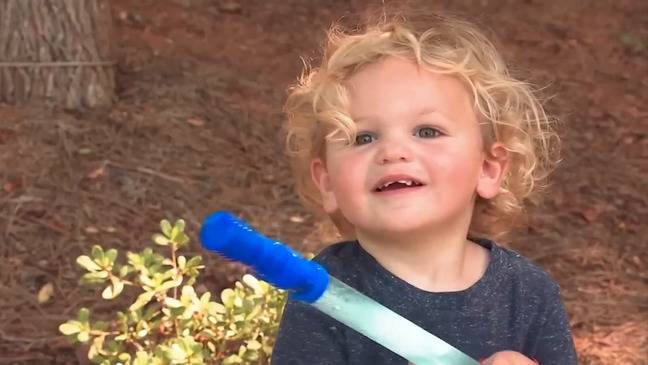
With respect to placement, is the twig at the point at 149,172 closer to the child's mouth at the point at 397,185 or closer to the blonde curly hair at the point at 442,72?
the blonde curly hair at the point at 442,72

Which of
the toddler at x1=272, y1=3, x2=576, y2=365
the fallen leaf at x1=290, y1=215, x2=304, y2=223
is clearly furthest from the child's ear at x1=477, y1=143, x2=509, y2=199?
the fallen leaf at x1=290, y1=215, x2=304, y2=223

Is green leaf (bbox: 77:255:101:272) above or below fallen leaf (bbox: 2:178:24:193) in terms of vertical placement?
above

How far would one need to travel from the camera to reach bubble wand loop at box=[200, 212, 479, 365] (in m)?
1.33

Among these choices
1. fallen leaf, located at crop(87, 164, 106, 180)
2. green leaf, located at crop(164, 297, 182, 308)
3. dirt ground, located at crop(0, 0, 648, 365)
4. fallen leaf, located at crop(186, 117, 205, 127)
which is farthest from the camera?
fallen leaf, located at crop(186, 117, 205, 127)

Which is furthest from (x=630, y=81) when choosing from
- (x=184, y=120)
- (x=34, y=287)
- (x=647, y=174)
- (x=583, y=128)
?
(x=34, y=287)

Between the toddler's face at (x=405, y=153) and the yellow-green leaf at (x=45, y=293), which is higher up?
the toddler's face at (x=405, y=153)

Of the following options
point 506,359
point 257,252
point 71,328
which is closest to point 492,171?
point 506,359

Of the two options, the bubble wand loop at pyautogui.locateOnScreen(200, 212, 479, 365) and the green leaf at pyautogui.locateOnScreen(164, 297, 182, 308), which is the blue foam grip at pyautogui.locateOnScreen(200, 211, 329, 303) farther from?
the green leaf at pyautogui.locateOnScreen(164, 297, 182, 308)

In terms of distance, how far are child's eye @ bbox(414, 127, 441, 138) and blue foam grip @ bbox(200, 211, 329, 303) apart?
53cm

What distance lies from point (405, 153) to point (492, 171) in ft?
0.97

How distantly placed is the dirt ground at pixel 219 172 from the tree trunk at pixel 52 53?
106mm

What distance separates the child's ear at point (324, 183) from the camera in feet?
6.63

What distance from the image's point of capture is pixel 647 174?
498 cm

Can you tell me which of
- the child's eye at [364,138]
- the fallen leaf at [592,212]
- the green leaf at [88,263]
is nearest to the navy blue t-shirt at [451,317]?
the child's eye at [364,138]
